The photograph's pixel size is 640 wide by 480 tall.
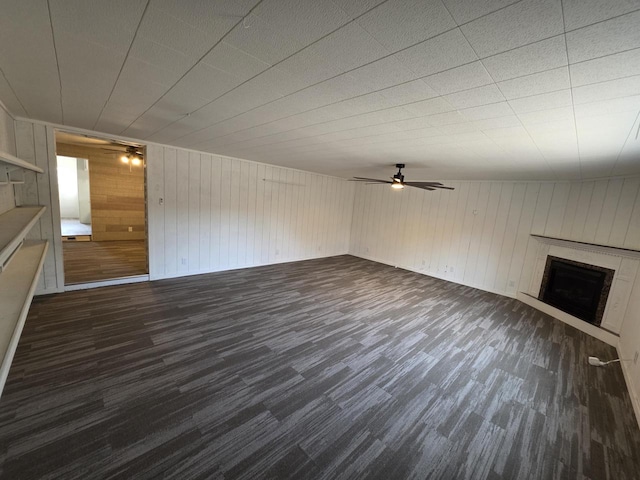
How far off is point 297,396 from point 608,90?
9.59ft

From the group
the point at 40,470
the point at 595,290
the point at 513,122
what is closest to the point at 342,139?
the point at 513,122

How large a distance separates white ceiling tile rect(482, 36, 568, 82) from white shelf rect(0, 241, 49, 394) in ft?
8.53

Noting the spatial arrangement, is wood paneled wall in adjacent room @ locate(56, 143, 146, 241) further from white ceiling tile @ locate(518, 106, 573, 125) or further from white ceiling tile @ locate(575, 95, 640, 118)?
white ceiling tile @ locate(575, 95, 640, 118)

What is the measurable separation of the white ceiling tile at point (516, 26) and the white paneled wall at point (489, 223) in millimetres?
4740

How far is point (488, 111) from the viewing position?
71.9 inches

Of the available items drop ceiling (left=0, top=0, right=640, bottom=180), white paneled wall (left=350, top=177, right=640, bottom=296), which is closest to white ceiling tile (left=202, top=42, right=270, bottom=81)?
drop ceiling (left=0, top=0, right=640, bottom=180)

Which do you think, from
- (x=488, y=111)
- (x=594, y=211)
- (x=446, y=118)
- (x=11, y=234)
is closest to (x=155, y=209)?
(x=11, y=234)

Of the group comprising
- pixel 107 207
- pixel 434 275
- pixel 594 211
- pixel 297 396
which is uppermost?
pixel 594 211

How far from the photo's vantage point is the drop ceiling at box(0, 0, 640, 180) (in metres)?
1.00

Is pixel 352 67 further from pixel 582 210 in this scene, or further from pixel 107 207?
pixel 107 207

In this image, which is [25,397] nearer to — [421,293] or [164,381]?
[164,381]

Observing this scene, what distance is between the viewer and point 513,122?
6.50ft

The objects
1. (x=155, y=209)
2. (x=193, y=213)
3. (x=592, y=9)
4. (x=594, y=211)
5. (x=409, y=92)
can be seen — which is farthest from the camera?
(x=193, y=213)

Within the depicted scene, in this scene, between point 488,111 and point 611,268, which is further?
point 611,268
